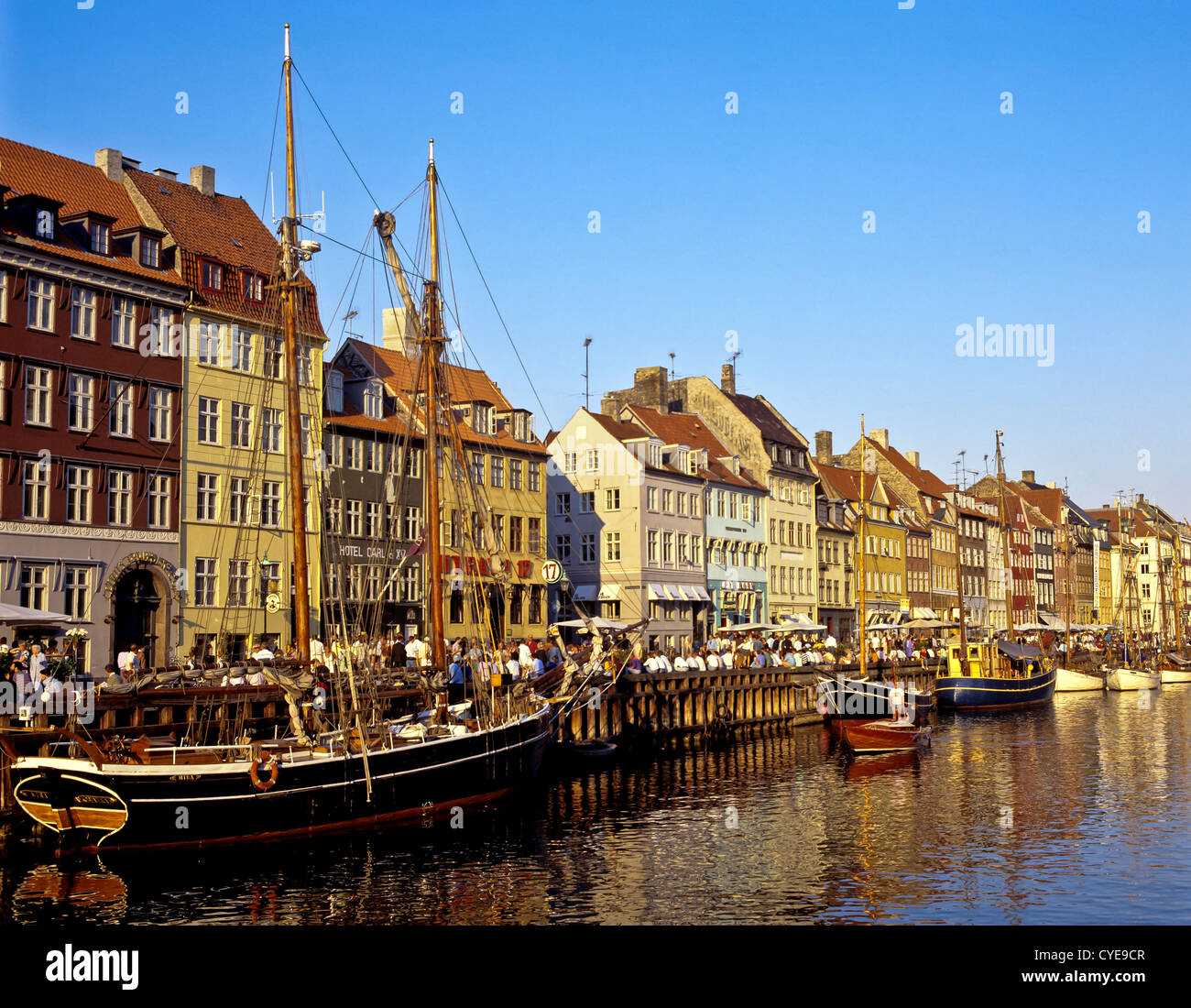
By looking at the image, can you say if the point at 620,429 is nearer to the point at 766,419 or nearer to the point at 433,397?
the point at 766,419

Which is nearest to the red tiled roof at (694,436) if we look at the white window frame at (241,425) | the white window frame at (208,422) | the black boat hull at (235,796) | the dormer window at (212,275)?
the white window frame at (241,425)

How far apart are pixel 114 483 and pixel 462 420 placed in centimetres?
2140

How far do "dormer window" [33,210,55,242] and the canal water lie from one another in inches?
1016

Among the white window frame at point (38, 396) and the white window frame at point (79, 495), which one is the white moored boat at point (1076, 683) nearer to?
the white window frame at point (79, 495)

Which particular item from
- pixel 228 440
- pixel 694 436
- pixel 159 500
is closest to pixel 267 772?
pixel 159 500

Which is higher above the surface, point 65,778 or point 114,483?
point 114,483

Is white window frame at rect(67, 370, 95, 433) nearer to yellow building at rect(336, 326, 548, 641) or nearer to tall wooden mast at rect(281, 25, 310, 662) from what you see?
tall wooden mast at rect(281, 25, 310, 662)

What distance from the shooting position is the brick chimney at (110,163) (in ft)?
166

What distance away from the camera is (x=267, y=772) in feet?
85.5

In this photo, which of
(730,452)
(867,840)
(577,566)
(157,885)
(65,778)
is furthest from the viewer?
(730,452)
